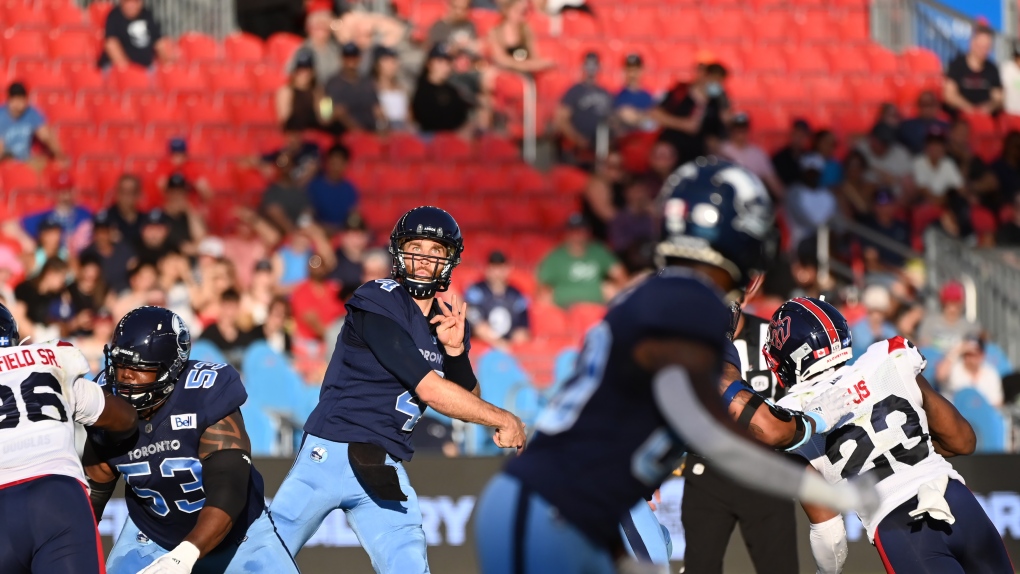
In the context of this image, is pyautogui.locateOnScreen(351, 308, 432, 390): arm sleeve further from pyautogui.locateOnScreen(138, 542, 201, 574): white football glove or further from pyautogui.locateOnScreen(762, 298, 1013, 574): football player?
pyautogui.locateOnScreen(762, 298, 1013, 574): football player

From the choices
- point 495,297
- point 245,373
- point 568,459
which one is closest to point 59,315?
point 245,373

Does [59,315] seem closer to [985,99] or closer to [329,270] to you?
[329,270]

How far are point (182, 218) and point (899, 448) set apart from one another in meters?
8.86

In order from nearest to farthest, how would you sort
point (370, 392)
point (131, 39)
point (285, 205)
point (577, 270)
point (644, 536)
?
point (370, 392) → point (644, 536) → point (577, 270) → point (285, 205) → point (131, 39)

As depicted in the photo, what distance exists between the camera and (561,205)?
1480 cm

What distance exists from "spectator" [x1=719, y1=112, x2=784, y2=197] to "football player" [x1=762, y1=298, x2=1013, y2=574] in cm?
868

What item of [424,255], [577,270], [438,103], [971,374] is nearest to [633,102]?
[438,103]

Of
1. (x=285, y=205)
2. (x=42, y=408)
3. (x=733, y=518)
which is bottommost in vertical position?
(x=733, y=518)

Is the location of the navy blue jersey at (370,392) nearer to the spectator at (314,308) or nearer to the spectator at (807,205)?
the spectator at (314,308)

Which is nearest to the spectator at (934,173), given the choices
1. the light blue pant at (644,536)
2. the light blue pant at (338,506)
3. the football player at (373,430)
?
the light blue pant at (644,536)

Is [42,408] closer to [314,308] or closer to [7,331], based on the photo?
[7,331]

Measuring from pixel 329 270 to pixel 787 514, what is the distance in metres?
6.34

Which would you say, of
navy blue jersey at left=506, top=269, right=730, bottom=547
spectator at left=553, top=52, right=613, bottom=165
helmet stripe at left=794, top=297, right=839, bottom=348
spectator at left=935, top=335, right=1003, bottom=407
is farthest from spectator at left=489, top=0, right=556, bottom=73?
navy blue jersey at left=506, top=269, right=730, bottom=547

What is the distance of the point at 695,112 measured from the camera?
15000mm
